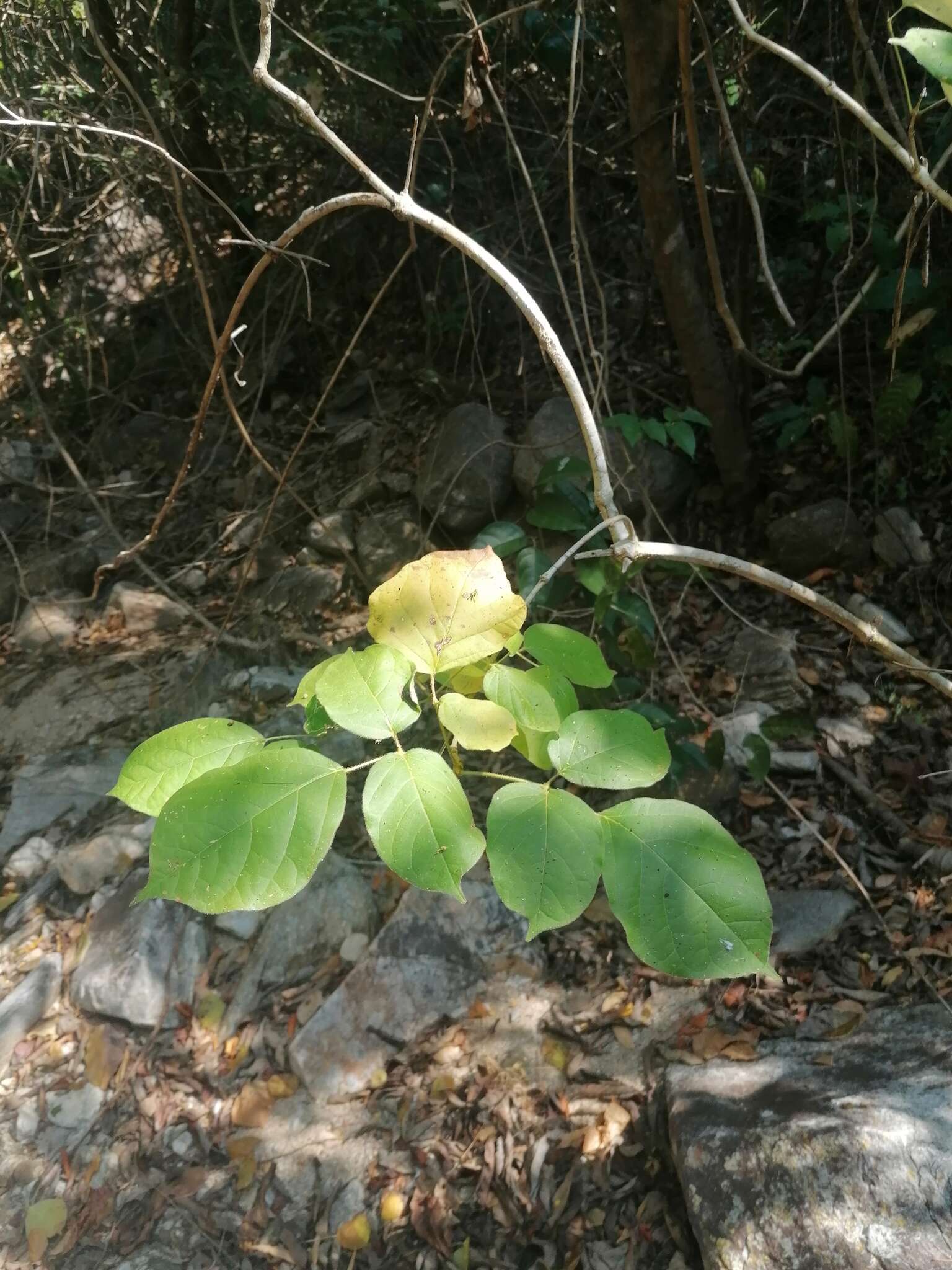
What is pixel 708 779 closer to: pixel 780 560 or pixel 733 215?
pixel 780 560

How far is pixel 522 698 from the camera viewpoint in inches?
34.2

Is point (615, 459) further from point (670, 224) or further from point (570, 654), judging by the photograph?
point (570, 654)

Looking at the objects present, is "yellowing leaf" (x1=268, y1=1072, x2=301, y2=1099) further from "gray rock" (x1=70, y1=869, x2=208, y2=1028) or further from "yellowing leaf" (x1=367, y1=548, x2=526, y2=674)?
"yellowing leaf" (x1=367, y1=548, x2=526, y2=674)

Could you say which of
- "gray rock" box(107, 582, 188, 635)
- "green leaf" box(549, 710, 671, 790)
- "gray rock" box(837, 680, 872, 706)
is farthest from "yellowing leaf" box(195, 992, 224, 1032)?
"gray rock" box(837, 680, 872, 706)

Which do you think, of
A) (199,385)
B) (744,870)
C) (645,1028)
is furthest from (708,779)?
(199,385)

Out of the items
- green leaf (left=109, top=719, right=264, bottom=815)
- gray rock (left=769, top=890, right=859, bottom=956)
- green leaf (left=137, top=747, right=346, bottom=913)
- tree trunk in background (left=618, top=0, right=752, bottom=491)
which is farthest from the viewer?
tree trunk in background (left=618, top=0, right=752, bottom=491)

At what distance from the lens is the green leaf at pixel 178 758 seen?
2.67 ft

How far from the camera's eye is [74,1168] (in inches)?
85.4

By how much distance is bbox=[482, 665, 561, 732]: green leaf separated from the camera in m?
0.85

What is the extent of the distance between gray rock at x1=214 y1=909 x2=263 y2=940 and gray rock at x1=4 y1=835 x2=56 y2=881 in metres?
0.77

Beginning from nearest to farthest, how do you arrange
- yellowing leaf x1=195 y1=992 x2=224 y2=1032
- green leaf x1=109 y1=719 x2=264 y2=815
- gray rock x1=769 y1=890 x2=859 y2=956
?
green leaf x1=109 y1=719 x2=264 y2=815 → gray rock x1=769 y1=890 x2=859 y2=956 → yellowing leaf x1=195 y1=992 x2=224 y2=1032

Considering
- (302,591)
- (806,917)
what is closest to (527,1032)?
(806,917)

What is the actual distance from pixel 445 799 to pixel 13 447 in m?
5.36

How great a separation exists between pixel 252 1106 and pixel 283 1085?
0.09 metres
